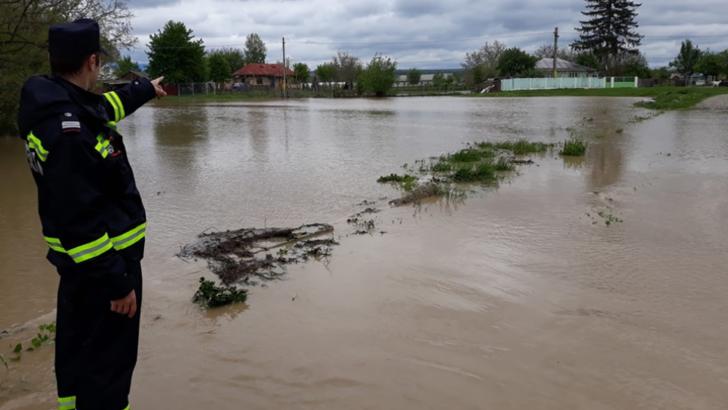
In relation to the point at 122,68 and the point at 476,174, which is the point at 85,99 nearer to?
the point at 476,174

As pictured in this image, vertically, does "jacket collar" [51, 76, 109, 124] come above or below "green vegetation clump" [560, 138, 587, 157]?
above

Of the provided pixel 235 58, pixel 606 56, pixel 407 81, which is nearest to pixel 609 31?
pixel 606 56

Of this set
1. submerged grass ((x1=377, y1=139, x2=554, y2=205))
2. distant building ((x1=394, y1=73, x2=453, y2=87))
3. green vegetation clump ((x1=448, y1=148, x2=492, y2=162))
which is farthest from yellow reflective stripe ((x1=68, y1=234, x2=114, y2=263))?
distant building ((x1=394, y1=73, x2=453, y2=87))

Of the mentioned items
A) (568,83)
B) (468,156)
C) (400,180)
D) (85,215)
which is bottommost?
(400,180)

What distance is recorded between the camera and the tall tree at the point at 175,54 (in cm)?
7312

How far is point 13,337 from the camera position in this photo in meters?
4.78

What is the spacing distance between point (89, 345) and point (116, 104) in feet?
3.97

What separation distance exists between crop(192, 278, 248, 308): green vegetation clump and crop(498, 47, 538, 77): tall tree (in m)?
79.0

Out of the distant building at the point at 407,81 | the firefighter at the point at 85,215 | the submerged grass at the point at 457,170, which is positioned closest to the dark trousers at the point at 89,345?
the firefighter at the point at 85,215

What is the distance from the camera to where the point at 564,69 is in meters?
82.2

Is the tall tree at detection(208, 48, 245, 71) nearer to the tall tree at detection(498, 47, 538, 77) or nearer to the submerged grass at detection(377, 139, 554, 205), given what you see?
the tall tree at detection(498, 47, 538, 77)

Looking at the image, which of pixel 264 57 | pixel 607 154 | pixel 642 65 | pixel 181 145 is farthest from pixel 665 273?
pixel 264 57

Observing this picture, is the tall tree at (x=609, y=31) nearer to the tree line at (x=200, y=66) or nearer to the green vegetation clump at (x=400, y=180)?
the tree line at (x=200, y=66)

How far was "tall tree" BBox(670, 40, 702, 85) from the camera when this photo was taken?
92.8 meters
